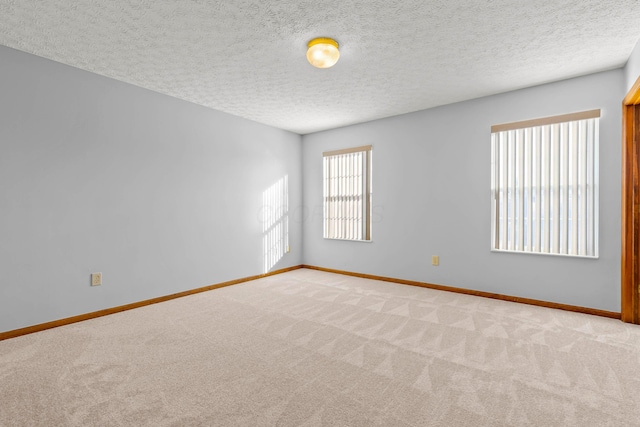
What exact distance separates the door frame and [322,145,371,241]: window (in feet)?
9.79

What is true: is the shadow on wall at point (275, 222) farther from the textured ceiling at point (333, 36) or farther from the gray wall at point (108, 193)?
the textured ceiling at point (333, 36)

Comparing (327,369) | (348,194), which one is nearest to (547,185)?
(348,194)

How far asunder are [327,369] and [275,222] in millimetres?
3419

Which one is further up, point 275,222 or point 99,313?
point 275,222

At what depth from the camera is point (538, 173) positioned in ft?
11.6

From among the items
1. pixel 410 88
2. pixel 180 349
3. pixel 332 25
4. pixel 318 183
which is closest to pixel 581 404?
pixel 180 349

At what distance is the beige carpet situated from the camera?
1.67 metres

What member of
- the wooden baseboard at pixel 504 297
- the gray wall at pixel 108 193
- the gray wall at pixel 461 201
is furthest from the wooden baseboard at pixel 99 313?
the wooden baseboard at pixel 504 297

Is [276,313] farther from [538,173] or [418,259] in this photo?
[538,173]

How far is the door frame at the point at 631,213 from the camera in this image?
2.94m

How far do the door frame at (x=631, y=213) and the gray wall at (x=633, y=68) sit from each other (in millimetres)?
185

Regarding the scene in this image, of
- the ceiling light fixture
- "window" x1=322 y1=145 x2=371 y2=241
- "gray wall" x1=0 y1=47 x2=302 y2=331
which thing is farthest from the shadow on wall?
the ceiling light fixture

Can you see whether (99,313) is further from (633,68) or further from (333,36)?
(633,68)

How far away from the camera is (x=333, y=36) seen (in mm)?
2492
